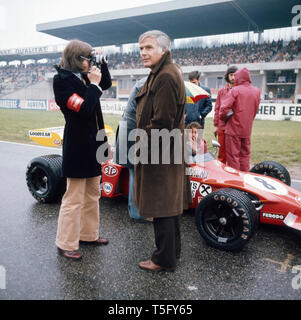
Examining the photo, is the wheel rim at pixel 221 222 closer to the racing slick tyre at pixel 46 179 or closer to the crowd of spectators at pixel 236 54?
the racing slick tyre at pixel 46 179

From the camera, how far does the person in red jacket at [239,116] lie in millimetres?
4527

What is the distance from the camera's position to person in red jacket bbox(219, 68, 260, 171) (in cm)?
453

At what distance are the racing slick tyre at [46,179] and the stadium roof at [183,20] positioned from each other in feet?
94.5

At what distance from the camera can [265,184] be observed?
3352 millimetres

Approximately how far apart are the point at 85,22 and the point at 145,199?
3919 centimetres

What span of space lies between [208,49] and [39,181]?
128 feet

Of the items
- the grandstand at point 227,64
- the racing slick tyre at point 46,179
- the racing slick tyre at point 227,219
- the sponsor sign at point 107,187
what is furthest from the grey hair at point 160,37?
the grandstand at point 227,64

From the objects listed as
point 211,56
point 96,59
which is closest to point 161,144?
point 96,59

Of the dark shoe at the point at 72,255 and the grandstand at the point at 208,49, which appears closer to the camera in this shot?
the dark shoe at the point at 72,255

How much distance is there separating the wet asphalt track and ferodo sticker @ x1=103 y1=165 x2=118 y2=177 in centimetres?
54

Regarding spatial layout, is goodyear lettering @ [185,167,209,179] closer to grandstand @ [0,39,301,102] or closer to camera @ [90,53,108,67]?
camera @ [90,53,108,67]

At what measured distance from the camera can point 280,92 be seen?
113ft

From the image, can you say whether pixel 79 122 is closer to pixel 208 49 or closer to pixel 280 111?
pixel 280 111
